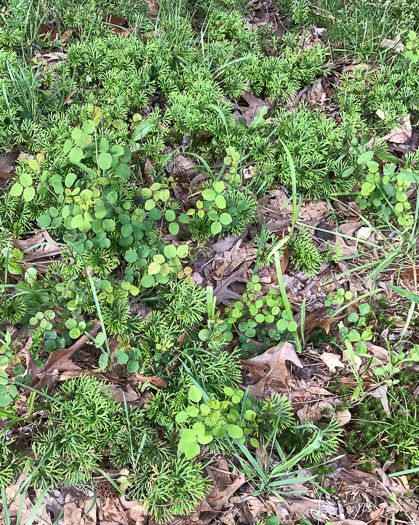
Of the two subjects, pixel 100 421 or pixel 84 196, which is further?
pixel 84 196

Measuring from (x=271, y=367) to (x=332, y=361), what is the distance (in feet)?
1.13

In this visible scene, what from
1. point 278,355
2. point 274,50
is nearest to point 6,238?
point 278,355

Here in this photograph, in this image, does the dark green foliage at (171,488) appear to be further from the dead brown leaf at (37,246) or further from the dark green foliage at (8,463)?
the dead brown leaf at (37,246)

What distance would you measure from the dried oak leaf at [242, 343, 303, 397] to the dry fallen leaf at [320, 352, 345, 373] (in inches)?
7.2

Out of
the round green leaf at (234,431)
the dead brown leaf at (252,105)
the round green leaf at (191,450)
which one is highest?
the dead brown leaf at (252,105)

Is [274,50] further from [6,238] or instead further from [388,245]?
[6,238]

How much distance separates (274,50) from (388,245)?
177 cm

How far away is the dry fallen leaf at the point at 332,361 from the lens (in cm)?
202

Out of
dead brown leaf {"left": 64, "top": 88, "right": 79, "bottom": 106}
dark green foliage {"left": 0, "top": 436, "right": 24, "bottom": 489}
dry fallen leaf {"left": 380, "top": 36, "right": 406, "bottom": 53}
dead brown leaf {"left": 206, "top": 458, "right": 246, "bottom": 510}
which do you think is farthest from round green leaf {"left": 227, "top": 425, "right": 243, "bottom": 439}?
dry fallen leaf {"left": 380, "top": 36, "right": 406, "bottom": 53}

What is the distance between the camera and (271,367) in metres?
1.94

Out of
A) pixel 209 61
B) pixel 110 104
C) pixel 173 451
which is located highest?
pixel 209 61

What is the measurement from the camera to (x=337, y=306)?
85.6 inches

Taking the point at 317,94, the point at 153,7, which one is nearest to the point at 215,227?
the point at 317,94

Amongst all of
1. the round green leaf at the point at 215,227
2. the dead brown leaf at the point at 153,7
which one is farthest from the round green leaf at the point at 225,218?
the dead brown leaf at the point at 153,7
